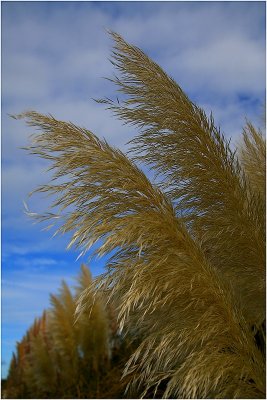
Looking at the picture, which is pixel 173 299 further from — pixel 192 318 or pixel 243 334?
pixel 243 334

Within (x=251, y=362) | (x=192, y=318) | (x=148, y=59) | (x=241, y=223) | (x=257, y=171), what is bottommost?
(x=251, y=362)

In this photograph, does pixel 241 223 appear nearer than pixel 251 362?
No

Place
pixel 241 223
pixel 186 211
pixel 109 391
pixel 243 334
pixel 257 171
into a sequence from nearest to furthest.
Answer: pixel 243 334
pixel 241 223
pixel 186 211
pixel 257 171
pixel 109 391

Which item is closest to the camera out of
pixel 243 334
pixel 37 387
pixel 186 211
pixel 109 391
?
pixel 243 334

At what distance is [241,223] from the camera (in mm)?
2674

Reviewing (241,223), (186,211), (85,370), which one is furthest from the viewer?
(85,370)

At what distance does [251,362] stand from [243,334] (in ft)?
0.43

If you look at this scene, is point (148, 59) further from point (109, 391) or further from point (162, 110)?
point (109, 391)

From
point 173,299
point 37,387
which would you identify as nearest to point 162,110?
point 173,299

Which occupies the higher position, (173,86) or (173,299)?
(173,86)

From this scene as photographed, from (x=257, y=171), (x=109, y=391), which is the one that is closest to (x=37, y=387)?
(x=109, y=391)

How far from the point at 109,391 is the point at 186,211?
10.8 ft

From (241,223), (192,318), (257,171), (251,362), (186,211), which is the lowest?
(251,362)

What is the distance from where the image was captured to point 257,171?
3533 mm
